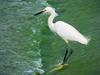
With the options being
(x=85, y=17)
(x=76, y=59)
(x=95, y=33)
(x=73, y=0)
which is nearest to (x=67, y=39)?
(x=76, y=59)

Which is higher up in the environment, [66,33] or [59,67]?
[66,33]

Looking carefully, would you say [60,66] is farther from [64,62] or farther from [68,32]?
[68,32]

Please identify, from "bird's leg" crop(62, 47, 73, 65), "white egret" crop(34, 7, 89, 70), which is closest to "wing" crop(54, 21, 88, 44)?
"white egret" crop(34, 7, 89, 70)

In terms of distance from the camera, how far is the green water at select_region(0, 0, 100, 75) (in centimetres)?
1231

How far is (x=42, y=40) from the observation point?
50.7ft

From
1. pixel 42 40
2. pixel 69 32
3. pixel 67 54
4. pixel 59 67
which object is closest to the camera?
pixel 69 32

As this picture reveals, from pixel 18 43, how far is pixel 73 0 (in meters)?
5.92

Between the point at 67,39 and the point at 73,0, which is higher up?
the point at 67,39

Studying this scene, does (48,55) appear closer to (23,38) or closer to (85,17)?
(23,38)

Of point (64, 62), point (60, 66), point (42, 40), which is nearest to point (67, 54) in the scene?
point (64, 62)

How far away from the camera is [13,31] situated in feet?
56.5

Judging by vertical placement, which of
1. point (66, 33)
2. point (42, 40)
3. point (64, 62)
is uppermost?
point (66, 33)

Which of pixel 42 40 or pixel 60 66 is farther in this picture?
pixel 42 40

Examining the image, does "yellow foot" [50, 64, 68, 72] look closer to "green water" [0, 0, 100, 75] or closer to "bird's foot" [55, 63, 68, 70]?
"bird's foot" [55, 63, 68, 70]
